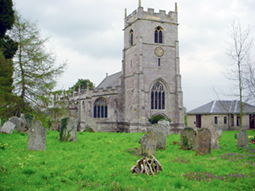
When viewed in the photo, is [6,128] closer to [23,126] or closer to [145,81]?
[23,126]

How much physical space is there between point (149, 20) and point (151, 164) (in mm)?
25090

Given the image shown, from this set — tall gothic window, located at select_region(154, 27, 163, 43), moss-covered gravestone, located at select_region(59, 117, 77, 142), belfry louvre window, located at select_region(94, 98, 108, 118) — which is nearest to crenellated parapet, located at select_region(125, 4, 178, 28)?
tall gothic window, located at select_region(154, 27, 163, 43)

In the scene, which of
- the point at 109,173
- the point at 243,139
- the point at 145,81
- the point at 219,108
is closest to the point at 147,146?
the point at 109,173

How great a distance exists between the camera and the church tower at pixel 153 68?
27878 millimetres

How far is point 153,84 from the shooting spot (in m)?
28.6

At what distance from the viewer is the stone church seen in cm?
2781

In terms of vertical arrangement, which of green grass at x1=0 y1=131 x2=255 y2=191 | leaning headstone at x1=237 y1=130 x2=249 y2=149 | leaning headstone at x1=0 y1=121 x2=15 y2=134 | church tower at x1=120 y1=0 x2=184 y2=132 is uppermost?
church tower at x1=120 y1=0 x2=184 y2=132

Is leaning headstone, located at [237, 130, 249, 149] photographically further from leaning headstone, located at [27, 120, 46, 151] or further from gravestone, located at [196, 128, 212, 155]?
leaning headstone, located at [27, 120, 46, 151]

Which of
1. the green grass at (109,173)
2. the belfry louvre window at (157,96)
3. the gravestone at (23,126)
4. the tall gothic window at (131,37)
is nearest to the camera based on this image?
the green grass at (109,173)

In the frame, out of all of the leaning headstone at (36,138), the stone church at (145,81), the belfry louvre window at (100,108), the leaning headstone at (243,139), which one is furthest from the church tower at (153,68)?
the leaning headstone at (36,138)

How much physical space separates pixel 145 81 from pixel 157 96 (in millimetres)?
2490

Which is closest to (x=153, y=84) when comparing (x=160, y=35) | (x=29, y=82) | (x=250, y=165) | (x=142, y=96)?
(x=142, y=96)

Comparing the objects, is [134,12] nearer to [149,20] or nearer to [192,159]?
[149,20]

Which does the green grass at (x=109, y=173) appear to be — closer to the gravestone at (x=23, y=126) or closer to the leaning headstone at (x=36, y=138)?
the leaning headstone at (x=36, y=138)
